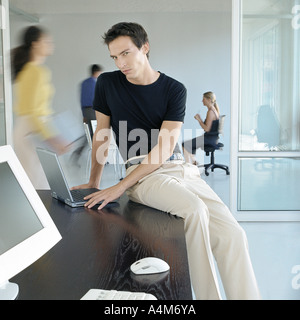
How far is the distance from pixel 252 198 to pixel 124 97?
271 centimetres

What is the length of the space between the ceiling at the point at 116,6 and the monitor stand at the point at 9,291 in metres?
7.75

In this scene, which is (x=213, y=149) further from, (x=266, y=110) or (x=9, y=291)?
(x=9, y=291)

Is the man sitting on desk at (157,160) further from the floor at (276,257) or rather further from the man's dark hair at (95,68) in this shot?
the man's dark hair at (95,68)

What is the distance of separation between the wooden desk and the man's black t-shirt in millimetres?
393

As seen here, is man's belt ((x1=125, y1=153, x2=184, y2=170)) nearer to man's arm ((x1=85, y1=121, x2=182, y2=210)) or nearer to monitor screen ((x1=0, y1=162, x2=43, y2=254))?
man's arm ((x1=85, y1=121, x2=182, y2=210))

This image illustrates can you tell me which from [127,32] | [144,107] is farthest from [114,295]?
[127,32]

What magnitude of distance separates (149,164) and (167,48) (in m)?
6.78

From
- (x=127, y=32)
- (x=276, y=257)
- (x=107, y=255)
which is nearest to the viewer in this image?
(x=107, y=255)

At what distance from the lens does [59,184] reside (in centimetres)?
186

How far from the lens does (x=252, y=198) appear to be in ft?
14.7

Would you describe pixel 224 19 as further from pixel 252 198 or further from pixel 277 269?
pixel 277 269

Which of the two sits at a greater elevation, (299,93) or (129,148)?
(299,93)

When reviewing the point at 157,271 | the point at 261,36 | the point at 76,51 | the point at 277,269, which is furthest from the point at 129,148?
the point at 76,51

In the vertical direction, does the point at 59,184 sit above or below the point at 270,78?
below
